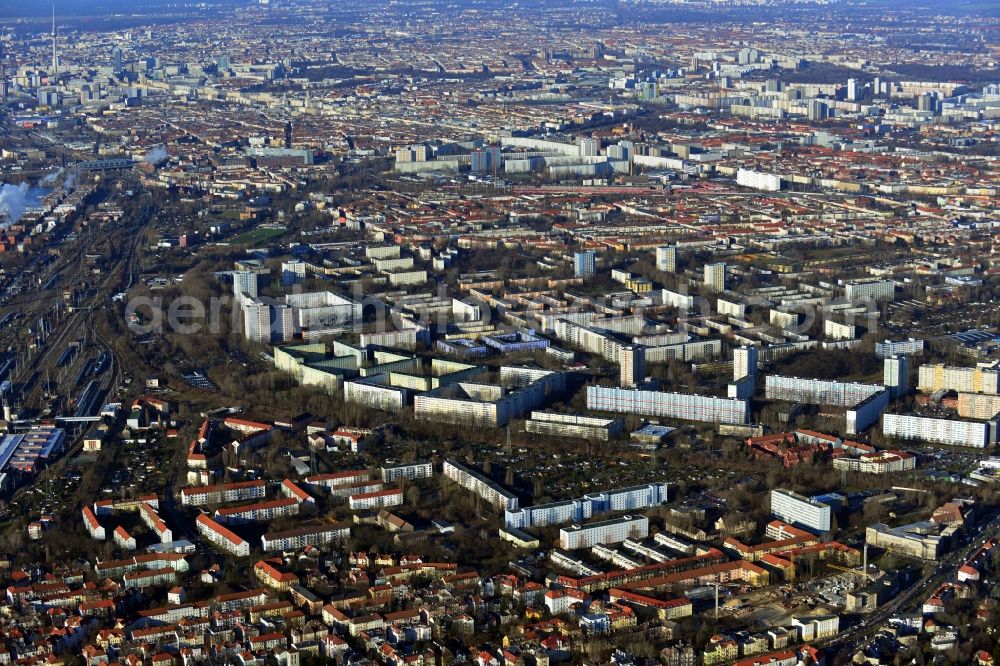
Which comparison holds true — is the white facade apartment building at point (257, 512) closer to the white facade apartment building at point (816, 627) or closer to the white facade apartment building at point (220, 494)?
the white facade apartment building at point (220, 494)

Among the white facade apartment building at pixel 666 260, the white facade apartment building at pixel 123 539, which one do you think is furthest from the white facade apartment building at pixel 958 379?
the white facade apartment building at pixel 123 539

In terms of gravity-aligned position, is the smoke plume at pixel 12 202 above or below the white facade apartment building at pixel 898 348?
below

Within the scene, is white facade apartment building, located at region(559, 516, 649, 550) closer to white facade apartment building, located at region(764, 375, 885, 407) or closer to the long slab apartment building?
the long slab apartment building

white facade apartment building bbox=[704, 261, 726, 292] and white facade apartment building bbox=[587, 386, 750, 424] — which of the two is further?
white facade apartment building bbox=[704, 261, 726, 292]

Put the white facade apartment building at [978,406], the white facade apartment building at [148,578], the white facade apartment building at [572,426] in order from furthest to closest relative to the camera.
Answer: the white facade apartment building at [978,406], the white facade apartment building at [572,426], the white facade apartment building at [148,578]

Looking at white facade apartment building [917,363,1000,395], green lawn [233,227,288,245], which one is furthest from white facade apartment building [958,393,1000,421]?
green lawn [233,227,288,245]

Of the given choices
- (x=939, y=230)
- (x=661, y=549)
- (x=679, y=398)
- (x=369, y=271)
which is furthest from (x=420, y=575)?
(x=939, y=230)

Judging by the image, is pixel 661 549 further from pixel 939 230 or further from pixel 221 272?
pixel 939 230
